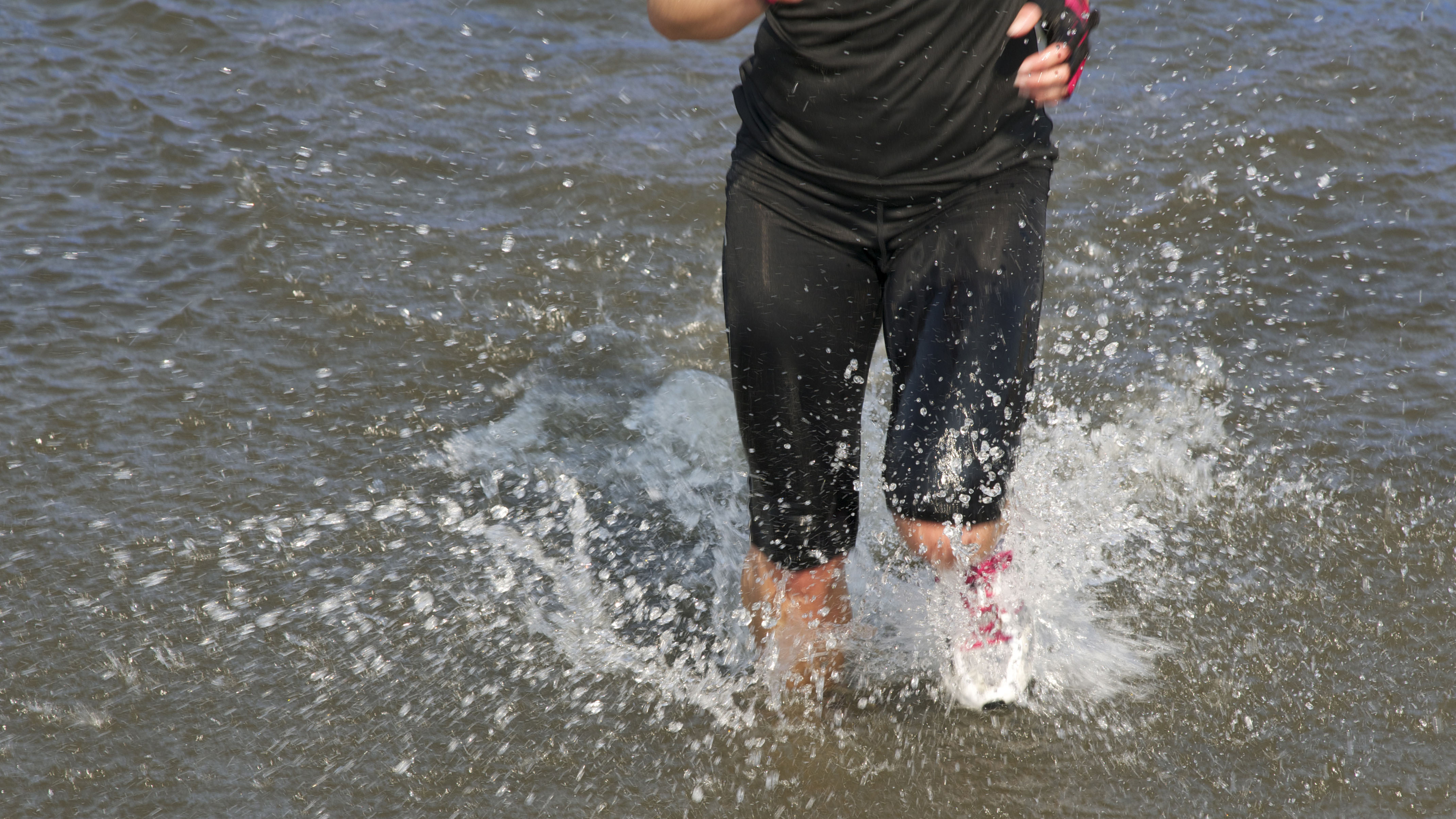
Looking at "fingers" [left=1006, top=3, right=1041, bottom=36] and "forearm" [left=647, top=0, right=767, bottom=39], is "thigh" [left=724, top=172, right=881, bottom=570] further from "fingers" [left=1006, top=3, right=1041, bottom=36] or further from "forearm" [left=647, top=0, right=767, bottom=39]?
"fingers" [left=1006, top=3, right=1041, bottom=36]

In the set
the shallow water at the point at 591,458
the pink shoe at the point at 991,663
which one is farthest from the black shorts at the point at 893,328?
the shallow water at the point at 591,458

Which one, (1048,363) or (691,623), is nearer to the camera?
(691,623)

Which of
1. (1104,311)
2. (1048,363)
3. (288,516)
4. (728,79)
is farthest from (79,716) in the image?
(728,79)

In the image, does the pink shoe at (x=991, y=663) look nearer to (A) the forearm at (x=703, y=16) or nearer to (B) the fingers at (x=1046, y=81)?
(B) the fingers at (x=1046, y=81)

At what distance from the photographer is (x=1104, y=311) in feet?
16.0

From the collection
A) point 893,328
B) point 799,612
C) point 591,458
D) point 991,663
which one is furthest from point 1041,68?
point 591,458

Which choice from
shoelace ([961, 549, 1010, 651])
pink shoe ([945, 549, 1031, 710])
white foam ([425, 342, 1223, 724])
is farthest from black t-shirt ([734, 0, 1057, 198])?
pink shoe ([945, 549, 1031, 710])

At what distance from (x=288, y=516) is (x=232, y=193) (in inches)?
89.5

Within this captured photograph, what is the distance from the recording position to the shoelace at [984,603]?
9.27 ft

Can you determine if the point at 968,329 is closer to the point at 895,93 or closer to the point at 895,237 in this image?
the point at 895,237

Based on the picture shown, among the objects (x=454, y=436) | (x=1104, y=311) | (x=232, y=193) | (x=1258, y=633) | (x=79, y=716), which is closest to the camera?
(x=79, y=716)

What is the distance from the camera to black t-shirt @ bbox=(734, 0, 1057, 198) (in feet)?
7.83

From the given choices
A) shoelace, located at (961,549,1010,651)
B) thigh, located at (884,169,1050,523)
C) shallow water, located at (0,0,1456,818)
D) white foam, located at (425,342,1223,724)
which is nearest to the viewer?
thigh, located at (884,169,1050,523)

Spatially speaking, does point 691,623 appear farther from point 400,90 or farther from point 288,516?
point 400,90
